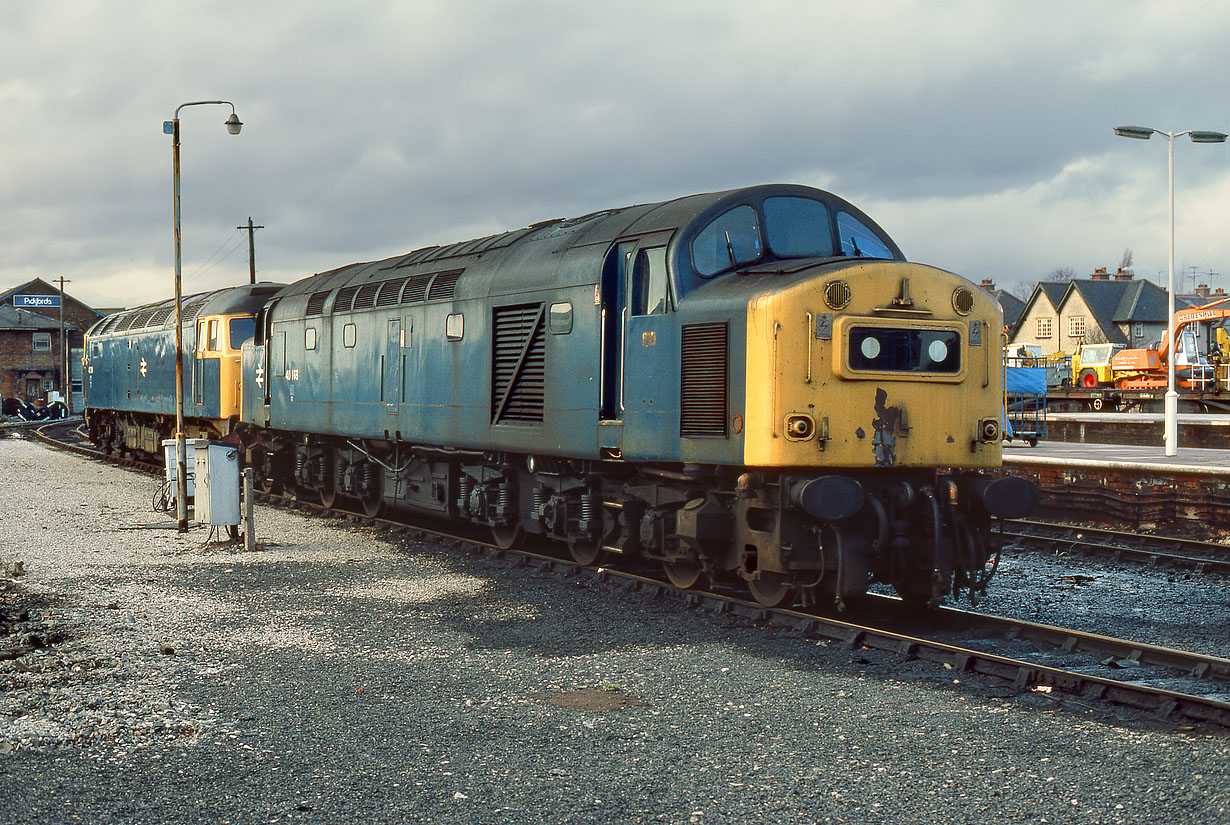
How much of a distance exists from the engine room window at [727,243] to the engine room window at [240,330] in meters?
15.5

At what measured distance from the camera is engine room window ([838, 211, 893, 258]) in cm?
1099

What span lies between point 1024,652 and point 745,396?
109 inches

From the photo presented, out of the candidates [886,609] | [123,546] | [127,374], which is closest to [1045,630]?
[886,609]

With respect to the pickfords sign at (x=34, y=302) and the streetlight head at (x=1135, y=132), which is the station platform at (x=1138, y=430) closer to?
the streetlight head at (x=1135, y=132)

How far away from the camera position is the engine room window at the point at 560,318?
1166 cm

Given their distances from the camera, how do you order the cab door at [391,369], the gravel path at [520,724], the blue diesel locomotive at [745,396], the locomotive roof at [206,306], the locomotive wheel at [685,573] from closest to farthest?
the gravel path at [520,724], the blue diesel locomotive at [745,396], the locomotive wheel at [685,573], the cab door at [391,369], the locomotive roof at [206,306]

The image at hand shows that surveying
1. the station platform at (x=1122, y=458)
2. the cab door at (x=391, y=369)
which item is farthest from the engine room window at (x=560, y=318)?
the station platform at (x=1122, y=458)

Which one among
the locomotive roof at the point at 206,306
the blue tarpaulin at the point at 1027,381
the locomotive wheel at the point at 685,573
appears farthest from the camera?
the blue tarpaulin at the point at 1027,381

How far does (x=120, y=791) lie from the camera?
588 cm

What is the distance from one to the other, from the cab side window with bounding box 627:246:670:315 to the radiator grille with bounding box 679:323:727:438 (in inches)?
19.8

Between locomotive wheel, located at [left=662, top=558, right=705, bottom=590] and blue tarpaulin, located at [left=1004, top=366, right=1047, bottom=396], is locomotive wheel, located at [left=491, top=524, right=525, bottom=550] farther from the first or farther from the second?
blue tarpaulin, located at [left=1004, top=366, right=1047, bottom=396]

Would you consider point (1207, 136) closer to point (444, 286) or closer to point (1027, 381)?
point (1027, 381)

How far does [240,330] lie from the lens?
23969 mm

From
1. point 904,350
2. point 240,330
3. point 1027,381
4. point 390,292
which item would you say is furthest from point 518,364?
point 1027,381
